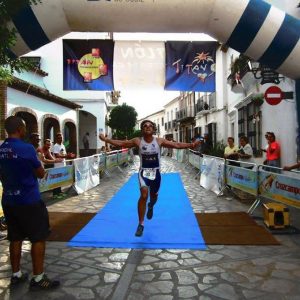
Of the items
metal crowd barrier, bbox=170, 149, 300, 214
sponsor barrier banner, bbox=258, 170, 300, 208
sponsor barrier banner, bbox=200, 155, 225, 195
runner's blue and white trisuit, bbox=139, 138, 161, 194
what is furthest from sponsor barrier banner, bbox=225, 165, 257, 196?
runner's blue and white trisuit, bbox=139, 138, 161, 194

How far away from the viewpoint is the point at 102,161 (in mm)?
15367

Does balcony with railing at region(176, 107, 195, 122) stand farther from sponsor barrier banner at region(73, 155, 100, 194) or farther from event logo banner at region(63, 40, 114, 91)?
event logo banner at region(63, 40, 114, 91)

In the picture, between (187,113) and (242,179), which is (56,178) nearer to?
(242,179)

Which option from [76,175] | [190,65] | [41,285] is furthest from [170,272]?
[76,175]

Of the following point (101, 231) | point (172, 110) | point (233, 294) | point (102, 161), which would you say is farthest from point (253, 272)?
point (172, 110)

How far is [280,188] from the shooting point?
6.75 metres

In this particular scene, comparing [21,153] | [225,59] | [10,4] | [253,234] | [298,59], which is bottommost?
[253,234]

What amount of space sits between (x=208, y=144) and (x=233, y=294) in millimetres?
17297

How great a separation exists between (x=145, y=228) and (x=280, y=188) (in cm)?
247

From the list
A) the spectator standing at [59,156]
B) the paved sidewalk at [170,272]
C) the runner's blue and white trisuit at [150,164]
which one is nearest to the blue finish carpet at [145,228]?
the paved sidewalk at [170,272]

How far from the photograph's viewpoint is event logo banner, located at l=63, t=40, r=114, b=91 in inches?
301

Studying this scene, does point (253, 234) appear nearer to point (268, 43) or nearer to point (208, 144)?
point (268, 43)

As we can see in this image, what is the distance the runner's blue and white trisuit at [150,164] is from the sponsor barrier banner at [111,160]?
33.5 feet

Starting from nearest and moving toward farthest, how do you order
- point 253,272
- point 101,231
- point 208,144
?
point 253,272 → point 101,231 → point 208,144
